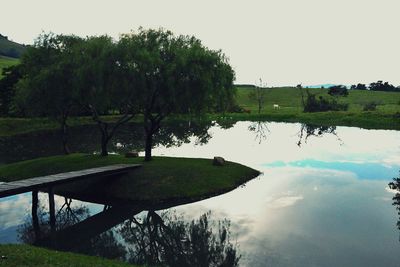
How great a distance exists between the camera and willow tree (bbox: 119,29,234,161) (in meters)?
37.3

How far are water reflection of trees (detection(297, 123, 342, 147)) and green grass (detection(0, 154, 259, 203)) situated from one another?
32.9 meters

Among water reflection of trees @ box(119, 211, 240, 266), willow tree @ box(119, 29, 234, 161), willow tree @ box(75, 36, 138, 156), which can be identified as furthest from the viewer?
willow tree @ box(75, 36, 138, 156)

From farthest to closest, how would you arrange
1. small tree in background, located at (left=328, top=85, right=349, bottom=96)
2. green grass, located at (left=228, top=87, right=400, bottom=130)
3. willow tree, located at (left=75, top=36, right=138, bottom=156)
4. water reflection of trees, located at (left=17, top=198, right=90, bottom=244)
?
small tree in background, located at (left=328, top=85, right=349, bottom=96) → green grass, located at (left=228, top=87, right=400, bottom=130) → willow tree, located at (left=75, top=36, right=138, bottom=156) → water reflection of trees, located at (left=17, top=198, right=90, bottom=244)

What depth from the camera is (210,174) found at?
1549 inches

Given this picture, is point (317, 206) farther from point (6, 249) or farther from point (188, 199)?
point (6, 249)

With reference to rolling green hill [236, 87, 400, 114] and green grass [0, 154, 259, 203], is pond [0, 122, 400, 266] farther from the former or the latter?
rolling green hill [236, 87, 400, 114]

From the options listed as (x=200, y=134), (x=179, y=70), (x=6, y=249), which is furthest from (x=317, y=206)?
(x=200, y=134)

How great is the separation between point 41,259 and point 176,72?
2300cm

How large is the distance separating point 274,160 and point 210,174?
18.4 meters

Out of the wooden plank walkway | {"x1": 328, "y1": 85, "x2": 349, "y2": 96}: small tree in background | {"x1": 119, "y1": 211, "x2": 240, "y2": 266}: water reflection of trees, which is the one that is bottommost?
{"x1": 119, "y1": 211, "x2": 240, "y2": 266}: water reflection of trees

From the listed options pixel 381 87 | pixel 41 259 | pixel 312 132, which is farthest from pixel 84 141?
pixel 381 87

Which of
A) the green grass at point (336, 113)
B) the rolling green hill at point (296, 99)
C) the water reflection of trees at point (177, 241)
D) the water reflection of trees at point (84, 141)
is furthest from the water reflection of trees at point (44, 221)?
the rolling green hill at point (296, 99)

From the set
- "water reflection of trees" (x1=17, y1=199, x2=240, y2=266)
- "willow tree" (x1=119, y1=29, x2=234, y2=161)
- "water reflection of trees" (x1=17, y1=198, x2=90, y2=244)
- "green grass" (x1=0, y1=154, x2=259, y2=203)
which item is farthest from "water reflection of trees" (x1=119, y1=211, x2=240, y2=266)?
"willow tree" (x1=119, y1=29, x2=234, y2=161)

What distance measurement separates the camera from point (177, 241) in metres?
26.1
